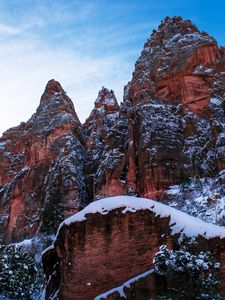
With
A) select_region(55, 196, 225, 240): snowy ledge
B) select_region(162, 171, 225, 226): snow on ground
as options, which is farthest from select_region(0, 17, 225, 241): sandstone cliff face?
select_region(55, 196, 225, 240): snowy ledge

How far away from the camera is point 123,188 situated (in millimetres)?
76688

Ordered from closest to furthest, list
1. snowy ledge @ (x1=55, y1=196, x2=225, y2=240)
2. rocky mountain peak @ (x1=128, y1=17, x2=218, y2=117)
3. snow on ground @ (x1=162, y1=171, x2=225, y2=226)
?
snowy ledge @ (x1=55, y1=196, x2=225, y2=240) → snow on ground @ (x1=162, y1=171, x2=225, y2=226) → rocky mountain peak @ (x1=128, y1=17, x2=218, y2=117)

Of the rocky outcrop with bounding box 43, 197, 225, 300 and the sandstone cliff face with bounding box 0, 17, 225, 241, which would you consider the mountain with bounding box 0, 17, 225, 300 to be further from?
the rocky outcrop with bounding box 43, 197, 225, 300

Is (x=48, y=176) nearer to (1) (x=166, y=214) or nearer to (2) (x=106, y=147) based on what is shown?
(2) (x=106, y=147)

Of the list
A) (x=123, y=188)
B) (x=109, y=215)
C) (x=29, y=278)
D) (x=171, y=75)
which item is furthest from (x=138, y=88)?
(x=109, y=215)

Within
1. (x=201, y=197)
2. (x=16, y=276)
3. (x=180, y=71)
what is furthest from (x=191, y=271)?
(x=180, y=71)

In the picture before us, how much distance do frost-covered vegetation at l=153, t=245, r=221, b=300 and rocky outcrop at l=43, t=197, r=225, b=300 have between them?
156cm

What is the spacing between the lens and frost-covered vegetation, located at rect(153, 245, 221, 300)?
58.6 ft

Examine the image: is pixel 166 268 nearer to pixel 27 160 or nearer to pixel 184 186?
pixel 184 186

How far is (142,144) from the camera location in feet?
249

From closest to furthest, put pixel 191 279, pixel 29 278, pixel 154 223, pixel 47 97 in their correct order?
pixel 191 279 < pixel 154 223 < pixel 29 278 < pixel 47 97

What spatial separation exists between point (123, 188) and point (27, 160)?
2575 centimetres

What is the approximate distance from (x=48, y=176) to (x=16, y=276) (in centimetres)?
5509

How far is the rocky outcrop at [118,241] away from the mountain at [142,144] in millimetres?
29332
